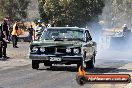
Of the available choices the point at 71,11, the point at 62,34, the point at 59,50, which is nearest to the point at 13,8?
the point at 71,11

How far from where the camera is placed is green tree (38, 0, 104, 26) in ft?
153

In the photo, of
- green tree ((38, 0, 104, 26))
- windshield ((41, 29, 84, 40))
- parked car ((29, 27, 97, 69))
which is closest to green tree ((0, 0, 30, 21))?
green tree ((38, 0, 104, 26))

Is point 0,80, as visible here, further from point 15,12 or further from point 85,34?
point 15,12

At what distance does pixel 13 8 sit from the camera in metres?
62.6

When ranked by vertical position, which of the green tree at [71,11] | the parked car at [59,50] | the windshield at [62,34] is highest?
the green tree at [71,11]

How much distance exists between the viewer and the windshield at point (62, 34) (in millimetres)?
17594

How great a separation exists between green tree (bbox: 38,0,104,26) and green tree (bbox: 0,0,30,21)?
1193 centimetres

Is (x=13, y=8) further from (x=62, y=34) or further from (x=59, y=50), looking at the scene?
(x=59, y=50)

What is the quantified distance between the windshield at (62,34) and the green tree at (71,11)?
92.1 ft

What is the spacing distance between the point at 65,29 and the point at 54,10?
1192 inches

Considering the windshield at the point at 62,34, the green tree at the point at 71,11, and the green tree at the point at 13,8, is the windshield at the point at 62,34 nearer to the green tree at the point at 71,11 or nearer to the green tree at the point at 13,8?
the green tree at the point at 71,11

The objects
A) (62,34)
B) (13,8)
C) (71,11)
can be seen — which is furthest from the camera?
(13,8)

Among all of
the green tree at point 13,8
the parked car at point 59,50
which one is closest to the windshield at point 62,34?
the parked car at point 59,50

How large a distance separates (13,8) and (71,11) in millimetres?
17496
